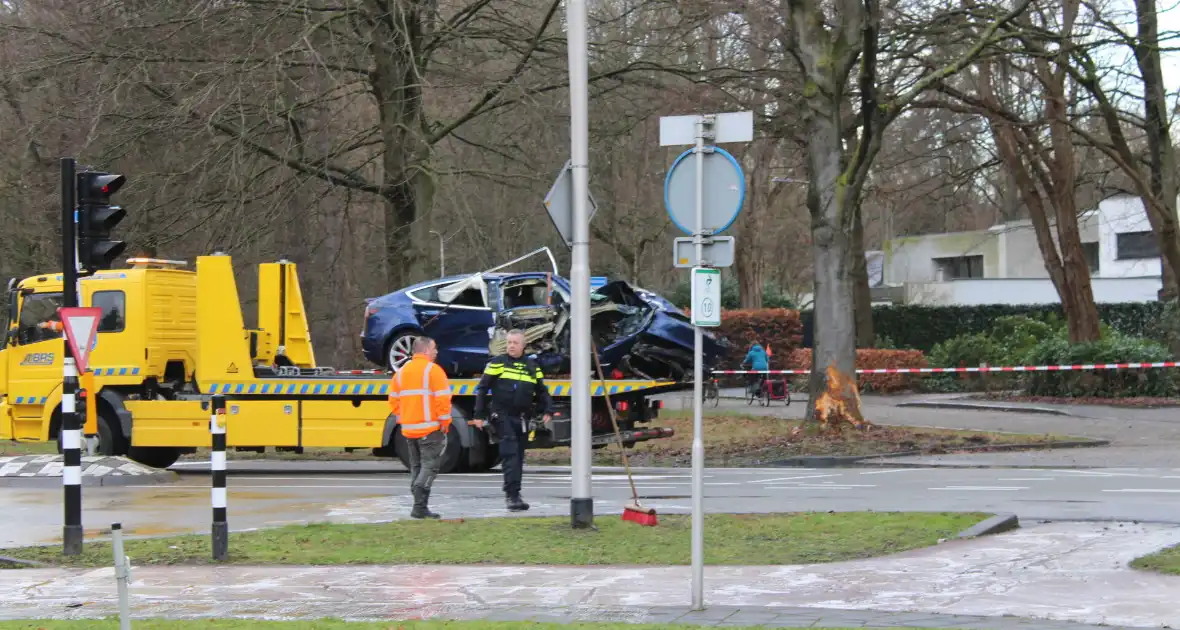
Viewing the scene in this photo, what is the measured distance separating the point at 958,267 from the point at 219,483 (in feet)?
204

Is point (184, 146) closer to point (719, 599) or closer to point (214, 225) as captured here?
point (214, 225)

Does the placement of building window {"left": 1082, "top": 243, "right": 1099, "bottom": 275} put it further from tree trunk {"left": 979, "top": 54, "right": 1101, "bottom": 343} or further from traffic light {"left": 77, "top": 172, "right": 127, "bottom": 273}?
traffic light {"left": 77, "top": 172, "right": 127, "bottom": 273}

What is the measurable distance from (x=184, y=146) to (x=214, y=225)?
4.97 ft

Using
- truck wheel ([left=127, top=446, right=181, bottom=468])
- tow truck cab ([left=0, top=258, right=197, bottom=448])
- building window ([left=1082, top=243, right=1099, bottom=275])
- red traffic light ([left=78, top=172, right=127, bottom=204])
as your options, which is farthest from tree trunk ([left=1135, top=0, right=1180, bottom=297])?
building window ([left=1082, top=243, right=1099, bottom=275])

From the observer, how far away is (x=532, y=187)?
2558 cm

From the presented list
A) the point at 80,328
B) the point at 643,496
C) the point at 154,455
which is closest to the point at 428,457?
the point at 643,496

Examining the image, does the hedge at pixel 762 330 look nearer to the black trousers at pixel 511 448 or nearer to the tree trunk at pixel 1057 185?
the tree trunk at pixel 1057 185

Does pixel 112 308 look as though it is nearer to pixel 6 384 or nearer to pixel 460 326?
pixel 6 384

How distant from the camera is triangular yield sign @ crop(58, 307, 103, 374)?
37.1 ft

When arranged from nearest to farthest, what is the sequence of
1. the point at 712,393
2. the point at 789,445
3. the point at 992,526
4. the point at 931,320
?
1. the point at 992,526
2. the point at 789,445
3. the point at 712,393
4. the point at 931,320

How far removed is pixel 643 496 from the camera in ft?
49.9

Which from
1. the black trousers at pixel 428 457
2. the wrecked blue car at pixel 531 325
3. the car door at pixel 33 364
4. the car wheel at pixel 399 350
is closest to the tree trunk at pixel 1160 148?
the wrecked blue car at pixel 531 325

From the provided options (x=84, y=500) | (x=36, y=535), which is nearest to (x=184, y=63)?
(x=84, y=500)

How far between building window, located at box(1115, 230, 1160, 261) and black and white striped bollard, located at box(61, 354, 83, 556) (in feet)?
187
